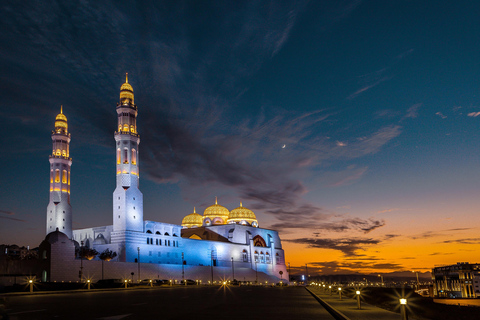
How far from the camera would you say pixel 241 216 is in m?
142

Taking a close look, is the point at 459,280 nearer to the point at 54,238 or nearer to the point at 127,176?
the point at 127,176

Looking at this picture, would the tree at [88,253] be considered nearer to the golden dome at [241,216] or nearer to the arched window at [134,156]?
the arched window at [134,156]

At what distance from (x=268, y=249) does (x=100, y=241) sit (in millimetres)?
61374

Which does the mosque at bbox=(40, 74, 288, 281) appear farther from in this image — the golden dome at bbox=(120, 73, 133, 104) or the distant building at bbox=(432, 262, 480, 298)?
the distant building at bbox=(432, 262, 480, 298)

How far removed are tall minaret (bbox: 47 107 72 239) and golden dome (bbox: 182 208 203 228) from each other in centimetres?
4766

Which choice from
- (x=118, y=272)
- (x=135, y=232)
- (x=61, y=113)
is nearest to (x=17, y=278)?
(x=118, y=272)

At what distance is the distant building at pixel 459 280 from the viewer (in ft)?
387

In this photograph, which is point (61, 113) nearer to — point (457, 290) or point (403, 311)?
point (403, 311)

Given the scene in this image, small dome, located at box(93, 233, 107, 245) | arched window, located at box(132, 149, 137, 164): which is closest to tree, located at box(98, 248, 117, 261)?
small dome, located at box(93, 233, 107, 245)

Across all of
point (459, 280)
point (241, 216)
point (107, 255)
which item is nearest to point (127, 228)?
point (107, 255)

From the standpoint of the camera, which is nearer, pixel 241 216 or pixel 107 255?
pixel 107 255

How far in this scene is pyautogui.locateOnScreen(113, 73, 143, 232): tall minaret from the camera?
9188 cm

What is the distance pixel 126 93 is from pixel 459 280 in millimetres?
106736

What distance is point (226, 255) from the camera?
12150 cm
